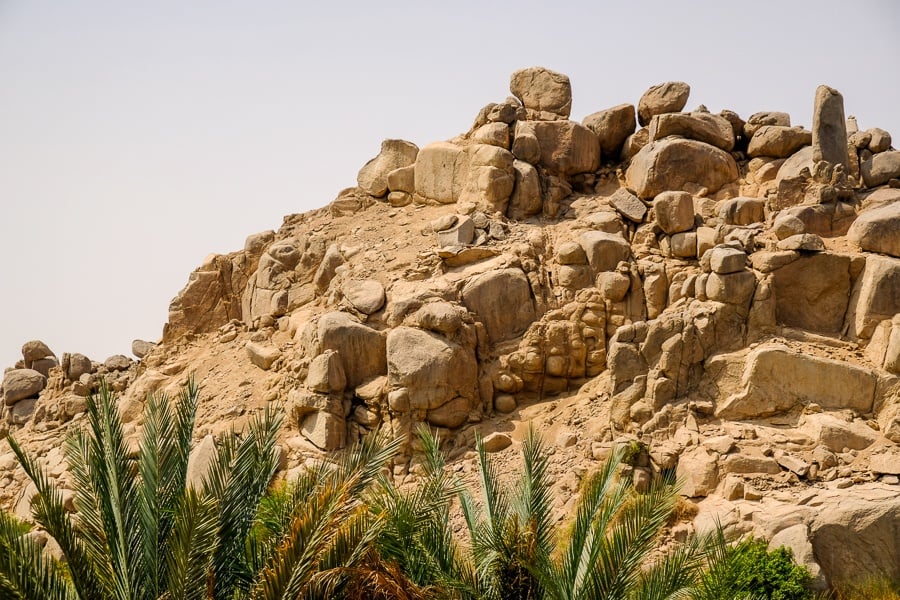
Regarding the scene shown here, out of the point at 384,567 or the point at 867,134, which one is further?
the point at 867,134

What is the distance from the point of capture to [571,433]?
56.5ft

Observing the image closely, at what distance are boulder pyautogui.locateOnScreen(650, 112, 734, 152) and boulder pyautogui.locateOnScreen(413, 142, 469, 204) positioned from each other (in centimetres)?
392

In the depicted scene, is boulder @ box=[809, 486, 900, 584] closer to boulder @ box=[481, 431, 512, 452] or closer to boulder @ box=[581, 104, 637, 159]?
boulder @ box=[481, 431, 512, 452]

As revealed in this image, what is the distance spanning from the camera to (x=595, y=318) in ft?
60.7

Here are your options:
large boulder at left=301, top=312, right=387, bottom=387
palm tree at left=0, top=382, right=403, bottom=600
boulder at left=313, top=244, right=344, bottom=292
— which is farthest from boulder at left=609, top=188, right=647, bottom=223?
palm tree at left=0, top=382, right=403, bottom=600

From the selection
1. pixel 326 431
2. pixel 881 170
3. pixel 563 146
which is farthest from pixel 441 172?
pixel 881 170

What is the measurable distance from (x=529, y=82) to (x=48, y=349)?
1292 centimetres

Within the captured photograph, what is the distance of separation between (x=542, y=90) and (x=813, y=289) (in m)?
8.31

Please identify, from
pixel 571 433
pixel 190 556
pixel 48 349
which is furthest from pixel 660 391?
pixel 48 349

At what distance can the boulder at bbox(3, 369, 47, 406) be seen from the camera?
24078 millimetres

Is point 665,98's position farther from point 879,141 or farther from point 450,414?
point 450,414

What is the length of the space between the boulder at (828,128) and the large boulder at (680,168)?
2088mm

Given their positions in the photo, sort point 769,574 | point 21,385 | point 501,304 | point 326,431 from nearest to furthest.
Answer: point 769,574 < point 326,431 < point 501,304 < point 21,385

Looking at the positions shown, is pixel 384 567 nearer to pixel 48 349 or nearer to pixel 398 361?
pixel 398 361
